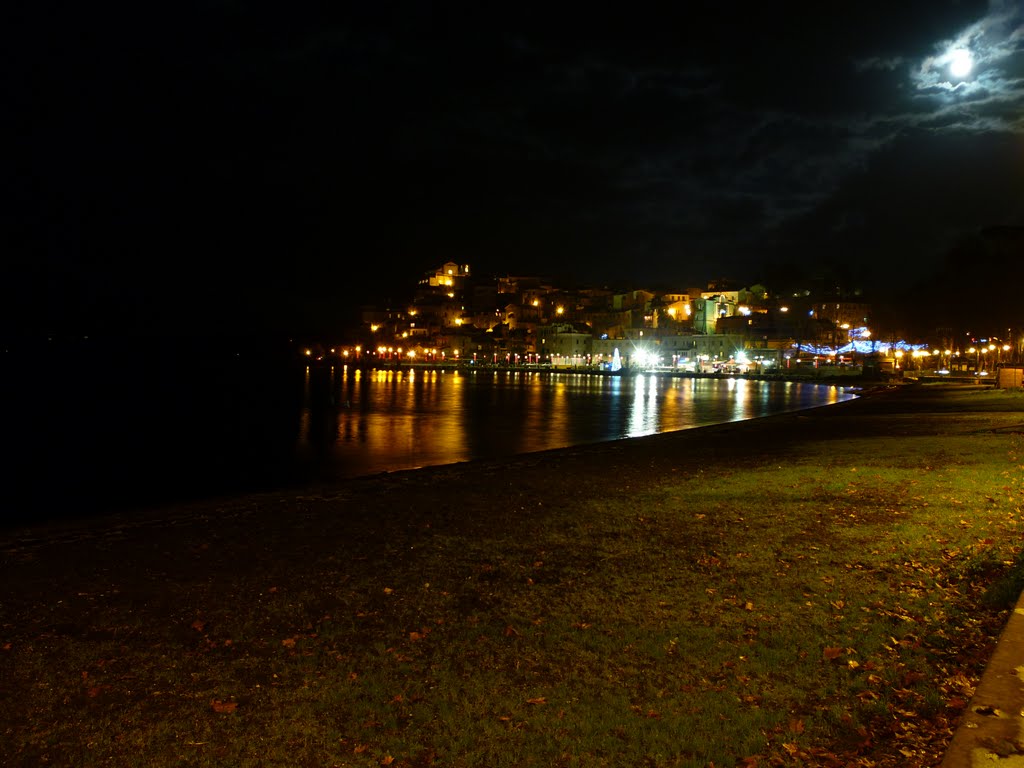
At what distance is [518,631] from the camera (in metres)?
6.43

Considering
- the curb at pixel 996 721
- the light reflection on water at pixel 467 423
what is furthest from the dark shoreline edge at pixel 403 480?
the curb at pixel 996 721

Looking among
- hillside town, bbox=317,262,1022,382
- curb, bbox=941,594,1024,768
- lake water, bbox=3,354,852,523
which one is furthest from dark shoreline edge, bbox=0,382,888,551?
hillside town, bbox=317,262,1022,382

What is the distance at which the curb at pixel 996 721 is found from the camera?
12.0 feet

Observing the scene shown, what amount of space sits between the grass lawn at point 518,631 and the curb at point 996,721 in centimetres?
34

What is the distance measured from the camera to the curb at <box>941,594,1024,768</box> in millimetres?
3656

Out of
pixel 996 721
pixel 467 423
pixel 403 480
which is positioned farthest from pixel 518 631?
pixel 467 423

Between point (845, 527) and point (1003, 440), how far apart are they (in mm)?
12242

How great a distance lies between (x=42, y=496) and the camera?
869 inches

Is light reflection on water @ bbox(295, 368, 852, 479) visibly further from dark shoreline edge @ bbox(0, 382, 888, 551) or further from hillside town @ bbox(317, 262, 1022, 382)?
hillside town @ bbox(317, 262, 1022, 382)

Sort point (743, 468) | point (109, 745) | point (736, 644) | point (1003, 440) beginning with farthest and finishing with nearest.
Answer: point (1003, 440), point (743, 468), point (736, 644), point (109, 745)

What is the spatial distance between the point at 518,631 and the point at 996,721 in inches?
142

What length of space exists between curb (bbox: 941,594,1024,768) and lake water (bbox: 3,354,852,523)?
19.9m

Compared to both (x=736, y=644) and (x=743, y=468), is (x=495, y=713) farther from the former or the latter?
(x=743, y=468)

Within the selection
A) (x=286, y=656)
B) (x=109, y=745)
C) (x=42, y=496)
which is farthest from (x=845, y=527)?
(x=42, y=496)
